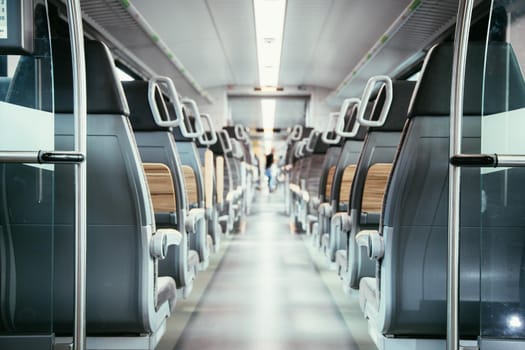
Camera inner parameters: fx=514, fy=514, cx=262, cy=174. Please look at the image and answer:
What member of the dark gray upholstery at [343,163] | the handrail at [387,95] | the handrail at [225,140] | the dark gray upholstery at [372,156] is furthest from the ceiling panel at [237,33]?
the handrail at [387,95]

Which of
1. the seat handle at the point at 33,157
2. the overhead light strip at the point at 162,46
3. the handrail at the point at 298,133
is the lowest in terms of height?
the seat handle at the point at 33,157

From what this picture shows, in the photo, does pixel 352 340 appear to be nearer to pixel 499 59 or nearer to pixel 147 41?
pixel 499 59

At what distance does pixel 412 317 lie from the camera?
2.31 metres

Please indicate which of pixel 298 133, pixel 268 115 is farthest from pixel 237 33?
pixel 268 115

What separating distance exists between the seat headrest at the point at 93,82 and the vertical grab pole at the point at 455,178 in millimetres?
1340

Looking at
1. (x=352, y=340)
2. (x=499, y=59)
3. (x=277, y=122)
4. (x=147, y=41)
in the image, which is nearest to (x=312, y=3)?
(x=147, y=41)

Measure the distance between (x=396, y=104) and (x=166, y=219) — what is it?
1611 mm

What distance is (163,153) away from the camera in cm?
322

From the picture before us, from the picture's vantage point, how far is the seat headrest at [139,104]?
306cm

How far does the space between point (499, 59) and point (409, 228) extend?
2.79 feet

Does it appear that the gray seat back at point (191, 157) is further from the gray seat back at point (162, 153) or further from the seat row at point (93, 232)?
the seat row at point (93, 232)

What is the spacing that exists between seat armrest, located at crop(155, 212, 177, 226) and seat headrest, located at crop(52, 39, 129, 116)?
1234 millimetres

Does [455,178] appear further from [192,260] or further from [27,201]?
[192,260]

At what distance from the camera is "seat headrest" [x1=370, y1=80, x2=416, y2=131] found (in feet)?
9.98
